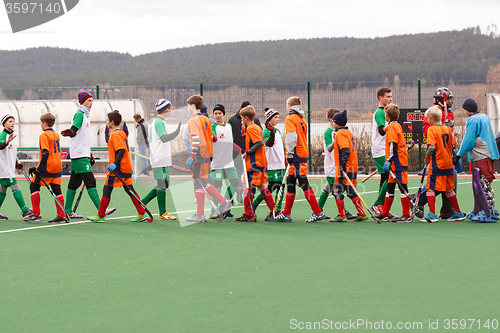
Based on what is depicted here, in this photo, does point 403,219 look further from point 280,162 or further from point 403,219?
point 280,162

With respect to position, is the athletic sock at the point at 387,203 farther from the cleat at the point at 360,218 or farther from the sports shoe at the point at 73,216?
the sports shoe at the point at 73,216

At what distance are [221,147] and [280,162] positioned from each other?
0.97m

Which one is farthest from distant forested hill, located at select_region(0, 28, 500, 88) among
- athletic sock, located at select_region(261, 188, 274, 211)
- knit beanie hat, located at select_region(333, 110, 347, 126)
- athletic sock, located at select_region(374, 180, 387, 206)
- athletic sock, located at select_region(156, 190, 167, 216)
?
athletic sock, located at select_region(156, 190, 167, 216)

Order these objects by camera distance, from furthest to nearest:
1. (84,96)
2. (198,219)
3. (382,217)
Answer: (84,96) → (198,219) → (382,217)

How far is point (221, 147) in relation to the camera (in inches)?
357

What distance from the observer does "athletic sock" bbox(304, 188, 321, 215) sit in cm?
862

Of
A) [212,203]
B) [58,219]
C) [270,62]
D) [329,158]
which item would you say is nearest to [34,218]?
[58,219]

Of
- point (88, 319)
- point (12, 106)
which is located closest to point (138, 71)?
point (12, 106)

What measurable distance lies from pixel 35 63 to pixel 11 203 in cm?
9445

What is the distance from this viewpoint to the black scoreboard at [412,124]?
16750mm

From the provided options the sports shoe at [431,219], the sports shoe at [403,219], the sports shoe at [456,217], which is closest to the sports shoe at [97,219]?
the sports shoe at [403,219]

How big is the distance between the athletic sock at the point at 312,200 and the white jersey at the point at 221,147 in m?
1.42

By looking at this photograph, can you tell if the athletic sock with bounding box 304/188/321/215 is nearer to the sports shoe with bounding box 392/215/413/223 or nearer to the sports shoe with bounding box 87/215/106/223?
the sports shoe with bounding box 392/215/413/223

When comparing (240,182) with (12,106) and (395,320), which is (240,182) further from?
(12,106)
